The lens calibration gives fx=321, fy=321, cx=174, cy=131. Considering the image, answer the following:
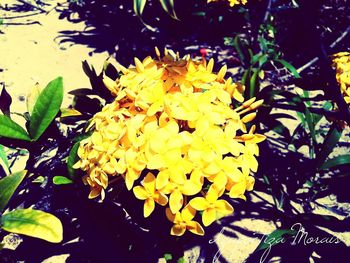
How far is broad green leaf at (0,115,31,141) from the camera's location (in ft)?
3.88

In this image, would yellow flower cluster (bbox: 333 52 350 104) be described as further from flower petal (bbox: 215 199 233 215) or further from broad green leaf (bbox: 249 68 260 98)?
flower petal (bbox: 215 199 233 215)

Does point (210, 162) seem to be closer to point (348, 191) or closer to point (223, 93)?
point (223, 93)

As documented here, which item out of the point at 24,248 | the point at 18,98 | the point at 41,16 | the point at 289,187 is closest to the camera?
the point at 24,248

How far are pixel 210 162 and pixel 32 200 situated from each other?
1.21 metres

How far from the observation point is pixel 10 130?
3.95ft

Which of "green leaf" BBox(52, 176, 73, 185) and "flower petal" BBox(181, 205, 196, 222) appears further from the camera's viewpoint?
"green leaf" BBox(52, 176, 73, 185)

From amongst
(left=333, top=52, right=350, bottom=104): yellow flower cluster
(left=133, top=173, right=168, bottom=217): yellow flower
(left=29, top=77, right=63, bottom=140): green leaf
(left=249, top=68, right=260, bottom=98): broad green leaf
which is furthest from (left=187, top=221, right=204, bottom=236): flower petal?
(left=333, top=52, right=350, bottom=104): yellow flower cluster

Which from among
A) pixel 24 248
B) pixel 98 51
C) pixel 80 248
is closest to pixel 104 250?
pixel 80 248

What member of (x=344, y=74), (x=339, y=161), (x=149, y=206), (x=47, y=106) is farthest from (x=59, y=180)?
(x=339, y=161)

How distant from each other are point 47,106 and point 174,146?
0.64m

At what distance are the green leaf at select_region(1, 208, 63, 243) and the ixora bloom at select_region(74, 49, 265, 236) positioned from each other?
0.50ft

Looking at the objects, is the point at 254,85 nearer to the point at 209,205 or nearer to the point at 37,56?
the point at 209,205

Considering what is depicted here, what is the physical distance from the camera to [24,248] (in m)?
1.67

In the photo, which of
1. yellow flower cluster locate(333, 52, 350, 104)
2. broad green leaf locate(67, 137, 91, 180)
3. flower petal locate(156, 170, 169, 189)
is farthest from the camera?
yellow flower cluster locate(333, 52, 350, 104)
